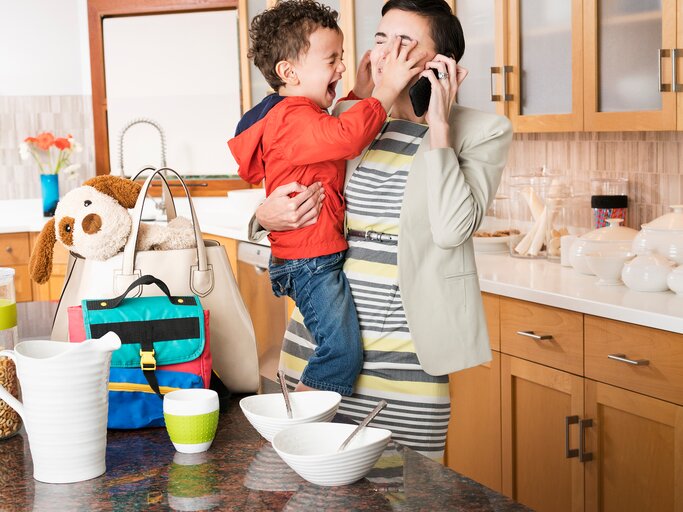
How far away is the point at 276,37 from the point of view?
1847 mm

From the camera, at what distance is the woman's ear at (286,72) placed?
184cm

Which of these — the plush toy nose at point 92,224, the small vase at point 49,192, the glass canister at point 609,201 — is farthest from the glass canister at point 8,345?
the small vase at point 49,192

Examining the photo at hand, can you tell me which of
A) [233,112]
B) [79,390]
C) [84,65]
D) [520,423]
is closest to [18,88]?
[84,65]

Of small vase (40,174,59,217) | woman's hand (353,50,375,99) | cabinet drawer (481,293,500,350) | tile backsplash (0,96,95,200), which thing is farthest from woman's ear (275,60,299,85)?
tile backsplash (0,96,95,200)

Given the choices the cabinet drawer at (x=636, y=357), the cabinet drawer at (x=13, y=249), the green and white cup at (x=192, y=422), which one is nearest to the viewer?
the green and white cup at (x=192, y=422)

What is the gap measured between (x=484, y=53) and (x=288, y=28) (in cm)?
144

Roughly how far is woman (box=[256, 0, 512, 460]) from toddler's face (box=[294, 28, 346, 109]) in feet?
0.42

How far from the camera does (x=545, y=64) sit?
288 cm

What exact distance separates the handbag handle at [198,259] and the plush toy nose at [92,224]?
2.0 inches

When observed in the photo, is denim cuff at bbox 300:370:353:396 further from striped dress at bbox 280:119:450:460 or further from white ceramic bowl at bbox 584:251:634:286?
white ceramic bowl at bbox 584:251:634:286

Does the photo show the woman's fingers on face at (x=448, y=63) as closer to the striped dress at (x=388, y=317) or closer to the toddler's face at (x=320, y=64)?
the striped dress at (x=388, y=317)

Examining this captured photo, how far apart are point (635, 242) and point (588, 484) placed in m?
0.66

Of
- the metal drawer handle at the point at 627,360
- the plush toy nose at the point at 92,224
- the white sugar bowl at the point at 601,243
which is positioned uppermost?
the plush toy nose at the point at 92,224

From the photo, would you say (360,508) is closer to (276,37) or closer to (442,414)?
(442,414)
